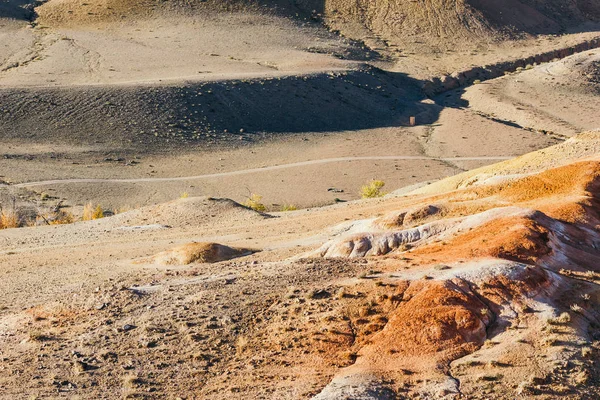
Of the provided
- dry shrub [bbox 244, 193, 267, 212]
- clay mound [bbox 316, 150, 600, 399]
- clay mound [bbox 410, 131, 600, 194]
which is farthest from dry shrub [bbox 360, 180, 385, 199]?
clay mound [bbox 316, 150, 600, 399]

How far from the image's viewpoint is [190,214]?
107 ft

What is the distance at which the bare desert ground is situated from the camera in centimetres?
1553

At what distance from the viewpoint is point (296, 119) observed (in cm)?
6306

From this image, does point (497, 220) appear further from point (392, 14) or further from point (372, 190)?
point (392, 14)

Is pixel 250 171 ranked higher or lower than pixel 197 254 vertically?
lower

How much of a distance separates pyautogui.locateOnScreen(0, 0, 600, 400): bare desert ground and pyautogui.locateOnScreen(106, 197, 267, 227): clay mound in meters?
0.11

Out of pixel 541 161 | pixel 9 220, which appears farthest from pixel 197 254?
pixel 9 220

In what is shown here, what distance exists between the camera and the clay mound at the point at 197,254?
2269 centimetres

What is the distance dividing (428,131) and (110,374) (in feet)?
163

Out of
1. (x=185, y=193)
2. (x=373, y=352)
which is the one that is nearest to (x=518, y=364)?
(x=373, y=352)

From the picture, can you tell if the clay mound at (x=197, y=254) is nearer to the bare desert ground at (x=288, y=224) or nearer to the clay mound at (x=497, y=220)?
the bare desert ground at (x=288, y=224)

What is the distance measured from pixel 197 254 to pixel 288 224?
667 cm

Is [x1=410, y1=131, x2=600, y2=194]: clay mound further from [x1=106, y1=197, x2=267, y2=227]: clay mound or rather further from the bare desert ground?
[x1=106, y1=197, x2=267, y2=227]: clay mound

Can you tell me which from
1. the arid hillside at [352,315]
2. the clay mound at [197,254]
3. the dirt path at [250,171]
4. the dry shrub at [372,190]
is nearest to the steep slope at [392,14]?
the dirt path at [250,171]
